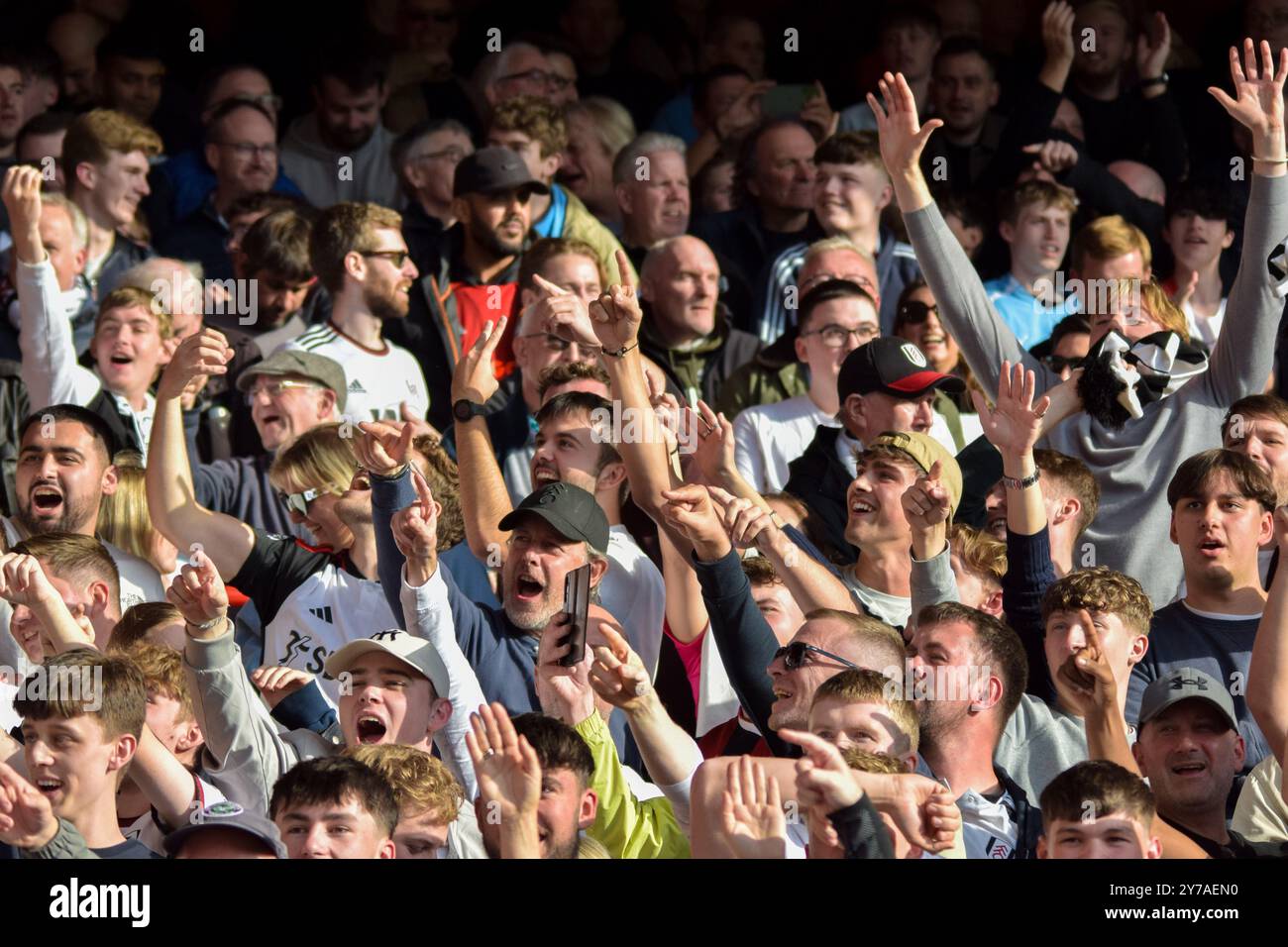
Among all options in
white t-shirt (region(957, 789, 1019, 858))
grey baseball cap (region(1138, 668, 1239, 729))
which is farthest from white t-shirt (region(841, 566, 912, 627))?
white t-shirt (region(957, 789, 1019, 858))

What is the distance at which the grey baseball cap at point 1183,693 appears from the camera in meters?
6.68

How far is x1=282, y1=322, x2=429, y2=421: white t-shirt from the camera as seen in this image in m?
8.97

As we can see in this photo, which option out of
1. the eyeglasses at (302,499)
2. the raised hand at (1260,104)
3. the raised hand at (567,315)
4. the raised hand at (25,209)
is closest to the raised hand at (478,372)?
the raised hand at (567,315)

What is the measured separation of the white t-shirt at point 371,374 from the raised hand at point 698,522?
6.98 feet

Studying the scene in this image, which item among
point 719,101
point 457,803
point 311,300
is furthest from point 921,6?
point 457,803

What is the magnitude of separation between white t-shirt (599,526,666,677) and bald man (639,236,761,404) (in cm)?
150

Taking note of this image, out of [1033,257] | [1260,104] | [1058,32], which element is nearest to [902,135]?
[1260,104]

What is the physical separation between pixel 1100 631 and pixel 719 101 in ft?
15.8

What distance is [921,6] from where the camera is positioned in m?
A: 11.4

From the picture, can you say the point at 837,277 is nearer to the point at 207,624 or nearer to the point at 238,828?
the point at 207,624

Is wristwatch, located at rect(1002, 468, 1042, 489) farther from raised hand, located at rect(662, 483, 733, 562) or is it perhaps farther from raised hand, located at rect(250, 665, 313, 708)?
raised hand, located at rect(250, 665, 313, 708)

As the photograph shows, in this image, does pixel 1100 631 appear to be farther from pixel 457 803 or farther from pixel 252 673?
pixel 252 673

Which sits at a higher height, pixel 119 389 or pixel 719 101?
pixel 719 101

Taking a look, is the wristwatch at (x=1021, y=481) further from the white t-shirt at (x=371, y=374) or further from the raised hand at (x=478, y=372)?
the white t-shirt at (x=371, y=374)
